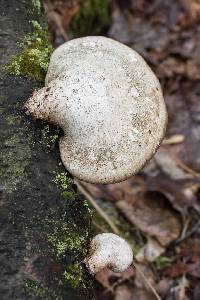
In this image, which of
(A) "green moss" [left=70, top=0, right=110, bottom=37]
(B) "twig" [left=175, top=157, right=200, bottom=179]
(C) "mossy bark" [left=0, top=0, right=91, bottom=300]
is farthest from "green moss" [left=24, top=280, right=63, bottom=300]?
(A) "green moss" [left=70, top=0, right=110, bottom=37]

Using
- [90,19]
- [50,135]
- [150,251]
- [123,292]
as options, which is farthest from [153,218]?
[90,19]

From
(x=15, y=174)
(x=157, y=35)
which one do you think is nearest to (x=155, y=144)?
(x=15, y=174)

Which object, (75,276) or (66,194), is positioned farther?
(66,194)

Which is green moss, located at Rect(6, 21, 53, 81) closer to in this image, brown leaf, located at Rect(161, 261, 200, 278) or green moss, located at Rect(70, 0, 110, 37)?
brown leaf, located at Rect(161, 261, 200, 278)

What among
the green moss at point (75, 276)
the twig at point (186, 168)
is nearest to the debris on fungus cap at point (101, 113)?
the green moss at point (75, 276)

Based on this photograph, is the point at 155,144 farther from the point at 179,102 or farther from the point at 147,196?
the point at 179,102

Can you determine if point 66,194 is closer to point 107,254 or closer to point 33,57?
point 107,254
